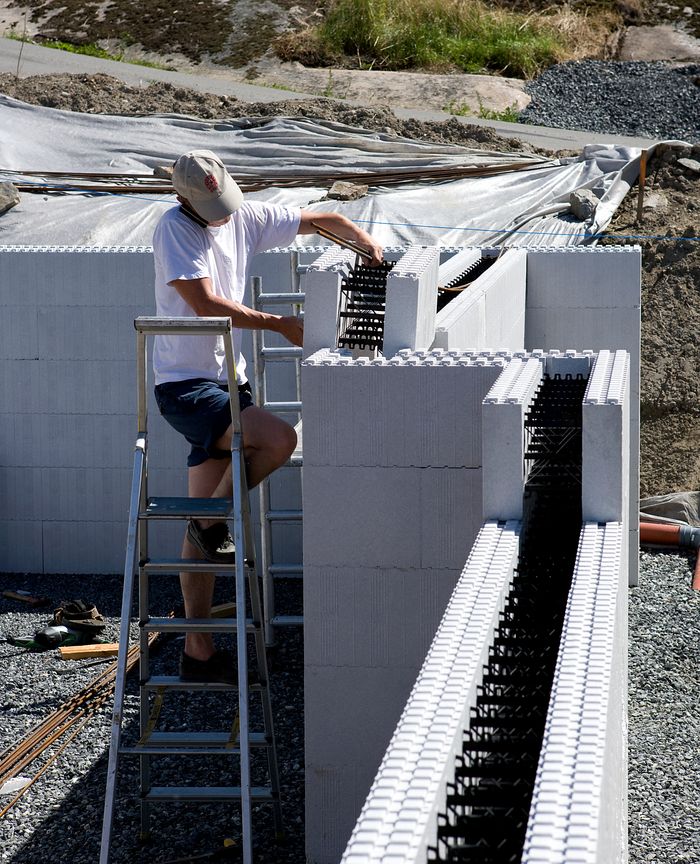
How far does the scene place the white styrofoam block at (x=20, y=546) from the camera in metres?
8.66

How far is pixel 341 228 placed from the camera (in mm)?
5293

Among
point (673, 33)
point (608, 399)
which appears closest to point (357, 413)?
point (608, 399)

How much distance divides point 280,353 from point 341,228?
160cm

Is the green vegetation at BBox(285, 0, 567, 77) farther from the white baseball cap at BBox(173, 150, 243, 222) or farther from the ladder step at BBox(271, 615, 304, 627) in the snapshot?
the white baseball cap at BBox(173, 150, 243, 222)

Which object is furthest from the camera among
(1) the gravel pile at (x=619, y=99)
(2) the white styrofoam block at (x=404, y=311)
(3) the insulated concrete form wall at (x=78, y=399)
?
(1) the gravel pile at (x=619, y=99)

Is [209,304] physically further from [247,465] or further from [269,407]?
[269,407]

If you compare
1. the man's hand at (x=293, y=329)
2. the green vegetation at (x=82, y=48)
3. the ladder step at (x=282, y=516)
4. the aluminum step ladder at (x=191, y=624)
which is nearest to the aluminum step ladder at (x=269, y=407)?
the ladder step at (x=282, y=516)

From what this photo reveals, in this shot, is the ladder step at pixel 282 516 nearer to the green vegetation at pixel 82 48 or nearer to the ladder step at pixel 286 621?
the ladder step at pixel 286 621

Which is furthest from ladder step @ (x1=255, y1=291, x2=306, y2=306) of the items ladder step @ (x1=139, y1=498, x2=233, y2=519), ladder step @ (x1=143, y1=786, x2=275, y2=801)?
ladder step @ (x1=143, y1=786, x2=275, y2=801)

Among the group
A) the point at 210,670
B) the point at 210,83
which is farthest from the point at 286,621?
the point at 210,83

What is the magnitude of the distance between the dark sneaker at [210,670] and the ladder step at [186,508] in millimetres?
700

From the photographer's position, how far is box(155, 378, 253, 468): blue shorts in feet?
15.7

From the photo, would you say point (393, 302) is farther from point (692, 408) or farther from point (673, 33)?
point (673, 33)

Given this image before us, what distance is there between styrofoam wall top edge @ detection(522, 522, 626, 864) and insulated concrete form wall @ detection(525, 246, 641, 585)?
4.82 meters
